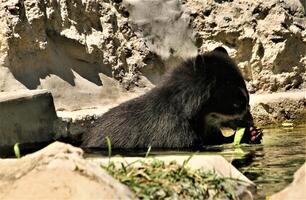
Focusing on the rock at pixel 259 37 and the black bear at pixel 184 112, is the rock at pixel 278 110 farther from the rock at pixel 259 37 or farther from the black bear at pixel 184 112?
the black bear at pixel 184 112

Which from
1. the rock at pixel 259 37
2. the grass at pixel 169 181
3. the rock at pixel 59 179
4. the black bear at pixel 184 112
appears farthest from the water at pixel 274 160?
the rock at pixel 259 37

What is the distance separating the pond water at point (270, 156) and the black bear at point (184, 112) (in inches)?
12.1

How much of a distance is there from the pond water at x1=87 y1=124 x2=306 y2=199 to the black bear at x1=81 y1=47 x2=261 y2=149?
0.31 m

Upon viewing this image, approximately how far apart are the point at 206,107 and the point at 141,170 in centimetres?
481

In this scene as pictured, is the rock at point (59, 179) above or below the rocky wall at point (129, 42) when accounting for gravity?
below

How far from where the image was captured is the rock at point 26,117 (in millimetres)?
8586

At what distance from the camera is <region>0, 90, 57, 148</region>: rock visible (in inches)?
338

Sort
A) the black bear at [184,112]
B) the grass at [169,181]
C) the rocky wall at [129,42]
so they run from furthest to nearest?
the rocky wall at [129,42] → the black bear at [184,112] → the grass at [169,181]

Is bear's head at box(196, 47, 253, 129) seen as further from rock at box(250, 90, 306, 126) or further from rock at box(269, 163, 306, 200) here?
rock at box(269, 163, 306, 200)

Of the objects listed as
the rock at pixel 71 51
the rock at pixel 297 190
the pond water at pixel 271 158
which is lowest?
the pond water at pixel 271 158

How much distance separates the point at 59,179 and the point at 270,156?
13.4 feet

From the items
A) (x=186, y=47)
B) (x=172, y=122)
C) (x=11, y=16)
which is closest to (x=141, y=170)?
(x=172, y=122)

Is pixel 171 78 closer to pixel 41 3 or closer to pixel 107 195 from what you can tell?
pixel 41 3

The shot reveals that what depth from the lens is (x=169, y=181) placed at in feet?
13.8
